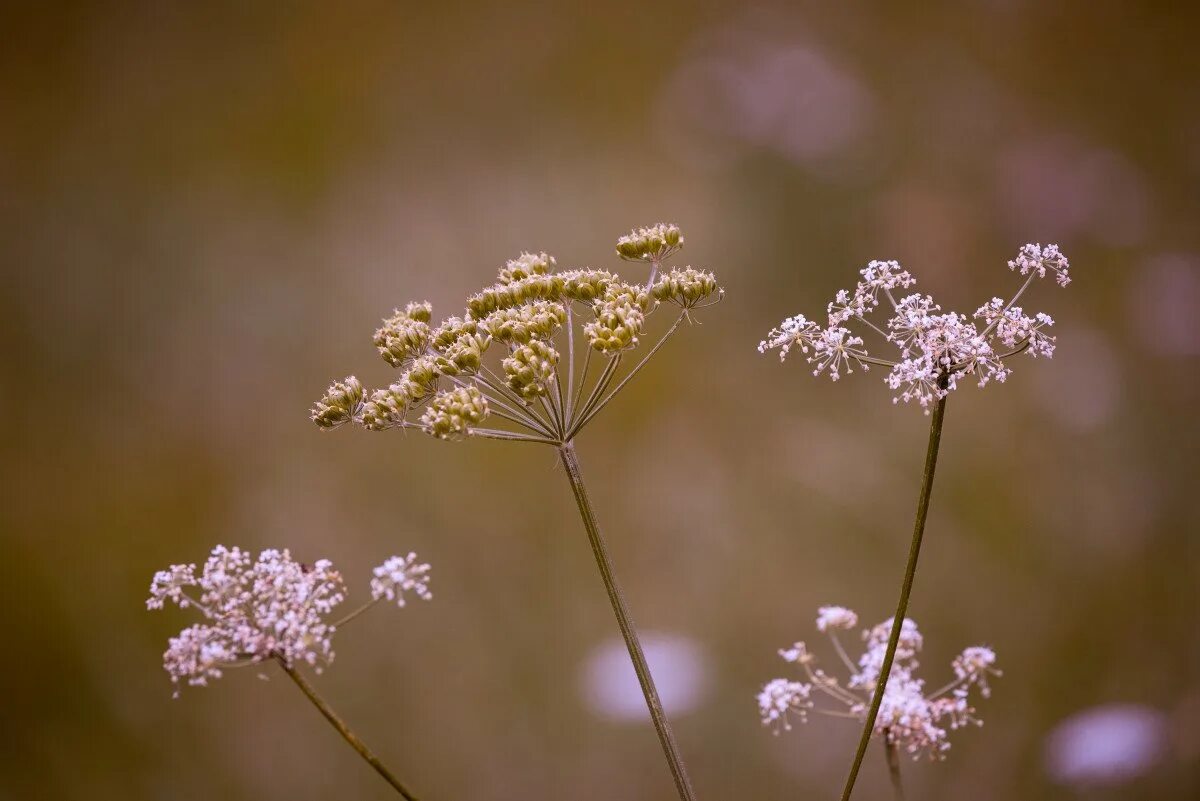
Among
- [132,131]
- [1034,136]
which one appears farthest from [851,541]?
[132,131]

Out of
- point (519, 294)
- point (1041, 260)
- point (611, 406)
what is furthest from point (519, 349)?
point (611, 406)

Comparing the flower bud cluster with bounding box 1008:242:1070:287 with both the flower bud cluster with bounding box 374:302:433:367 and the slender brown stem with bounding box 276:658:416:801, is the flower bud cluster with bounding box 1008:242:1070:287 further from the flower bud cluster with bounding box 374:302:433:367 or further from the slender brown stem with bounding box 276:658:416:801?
the slender brown stem with bounding box 276:658:416:801

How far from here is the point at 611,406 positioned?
2572mm

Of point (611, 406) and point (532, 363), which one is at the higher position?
point (611, 406)

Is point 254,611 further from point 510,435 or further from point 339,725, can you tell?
point 510,435

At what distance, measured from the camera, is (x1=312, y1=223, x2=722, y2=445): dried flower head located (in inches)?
31.5

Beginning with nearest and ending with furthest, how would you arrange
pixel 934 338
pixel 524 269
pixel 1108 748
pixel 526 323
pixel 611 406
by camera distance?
pixel 934 338 → pixel 526 323 → pixel 524 269 → pixel 1108 748 → pixel 611 406

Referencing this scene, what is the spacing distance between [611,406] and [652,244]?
5.28ft

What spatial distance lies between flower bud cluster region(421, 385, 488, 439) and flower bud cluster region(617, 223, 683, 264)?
0.86ft

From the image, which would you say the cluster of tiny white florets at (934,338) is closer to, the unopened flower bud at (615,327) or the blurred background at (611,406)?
the unopened flower bud at (615,327)

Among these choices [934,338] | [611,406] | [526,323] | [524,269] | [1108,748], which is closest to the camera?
[934,338]

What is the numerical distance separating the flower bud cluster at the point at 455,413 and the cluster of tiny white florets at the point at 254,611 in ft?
0.35

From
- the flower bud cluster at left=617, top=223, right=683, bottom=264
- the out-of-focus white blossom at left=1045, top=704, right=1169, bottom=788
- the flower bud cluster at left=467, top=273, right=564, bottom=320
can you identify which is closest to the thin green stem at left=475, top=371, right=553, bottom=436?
the flower bud cluster at left=467, top=273, right=564, bottom=320

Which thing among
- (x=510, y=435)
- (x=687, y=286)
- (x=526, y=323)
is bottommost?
(x=510, y=435)
